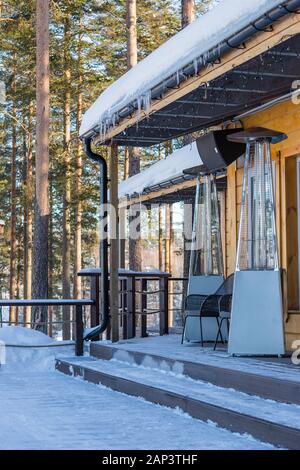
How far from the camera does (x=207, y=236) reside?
8523mm

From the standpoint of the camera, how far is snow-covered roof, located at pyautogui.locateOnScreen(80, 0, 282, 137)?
5176mm

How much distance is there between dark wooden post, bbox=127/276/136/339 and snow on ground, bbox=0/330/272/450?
2538 mm

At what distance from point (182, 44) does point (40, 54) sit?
9.89 m

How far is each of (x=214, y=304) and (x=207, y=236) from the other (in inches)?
46.6

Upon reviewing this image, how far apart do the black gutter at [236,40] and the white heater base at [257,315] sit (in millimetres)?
1735

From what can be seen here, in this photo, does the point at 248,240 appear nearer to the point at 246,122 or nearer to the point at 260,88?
the point at 260,88

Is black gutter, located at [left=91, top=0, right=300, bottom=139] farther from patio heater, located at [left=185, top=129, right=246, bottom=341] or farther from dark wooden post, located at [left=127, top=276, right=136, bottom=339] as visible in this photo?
dark wooden post, located at [left=127, top=276, right=136, bottom=339]

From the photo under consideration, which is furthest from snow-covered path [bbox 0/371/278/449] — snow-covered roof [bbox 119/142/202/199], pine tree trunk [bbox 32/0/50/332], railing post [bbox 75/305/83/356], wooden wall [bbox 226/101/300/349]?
pine tree trunk [bbox 32/0/50/332]

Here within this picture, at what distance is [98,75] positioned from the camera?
22.2 meters

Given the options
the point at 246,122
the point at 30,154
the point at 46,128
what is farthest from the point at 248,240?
the point at 30,154

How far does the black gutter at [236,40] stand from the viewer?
184 inches

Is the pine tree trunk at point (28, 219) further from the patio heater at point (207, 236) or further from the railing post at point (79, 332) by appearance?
the patio heater at point (207, 236)

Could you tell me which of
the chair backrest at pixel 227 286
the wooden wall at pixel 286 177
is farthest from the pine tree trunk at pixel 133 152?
the wooden wall at pixel 286 177

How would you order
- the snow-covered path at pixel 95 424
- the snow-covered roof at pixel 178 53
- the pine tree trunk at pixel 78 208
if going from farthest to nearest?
the pine tree trunk at pixel 78 208
the snow-covered roof at pixel 178 53
the snow-covered path at pixel 95 424
